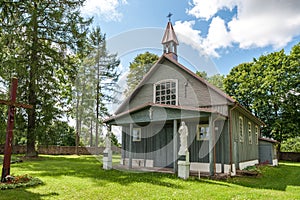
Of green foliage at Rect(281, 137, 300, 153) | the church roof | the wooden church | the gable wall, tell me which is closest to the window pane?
the wooden church

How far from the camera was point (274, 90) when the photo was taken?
24.4m

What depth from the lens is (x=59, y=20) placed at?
674 inches

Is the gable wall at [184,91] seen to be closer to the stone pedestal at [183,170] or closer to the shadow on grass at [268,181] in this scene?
the shadow on grass at [268,181]

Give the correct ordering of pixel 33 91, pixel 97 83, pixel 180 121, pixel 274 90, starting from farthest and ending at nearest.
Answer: pixel 97 83
pixel 274 90
pixel 33 91
pixel 180 121

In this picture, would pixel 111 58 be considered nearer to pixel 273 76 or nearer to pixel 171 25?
pixel 171 25

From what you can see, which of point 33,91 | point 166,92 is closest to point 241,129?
point 166,92

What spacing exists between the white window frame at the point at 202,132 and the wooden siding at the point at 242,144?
133 centimetres

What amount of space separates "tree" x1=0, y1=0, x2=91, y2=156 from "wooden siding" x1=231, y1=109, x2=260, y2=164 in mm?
12609

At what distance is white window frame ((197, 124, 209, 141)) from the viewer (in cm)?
1165

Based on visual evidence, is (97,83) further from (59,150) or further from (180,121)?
(180,121)

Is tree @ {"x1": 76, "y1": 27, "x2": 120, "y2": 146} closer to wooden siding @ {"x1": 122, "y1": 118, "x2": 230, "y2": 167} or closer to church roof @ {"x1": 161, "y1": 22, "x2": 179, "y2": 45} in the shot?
church roof @ {"x1": 161, "y1": 22, "x2": 179, "y2": 45}

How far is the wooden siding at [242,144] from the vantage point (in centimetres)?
1173

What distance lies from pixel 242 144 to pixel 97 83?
17774 millimetres

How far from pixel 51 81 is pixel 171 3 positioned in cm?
1021
